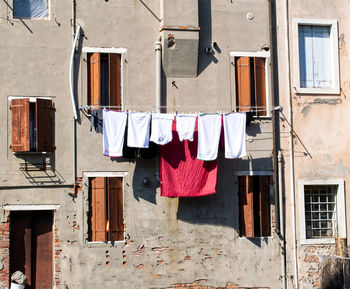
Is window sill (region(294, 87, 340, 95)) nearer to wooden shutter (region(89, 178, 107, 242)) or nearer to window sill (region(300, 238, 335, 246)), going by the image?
window sill (region(300, 238, 335, 246))

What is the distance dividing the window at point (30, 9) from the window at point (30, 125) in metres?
2.15

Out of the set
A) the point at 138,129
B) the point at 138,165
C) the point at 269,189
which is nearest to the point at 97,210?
the point at 138,165

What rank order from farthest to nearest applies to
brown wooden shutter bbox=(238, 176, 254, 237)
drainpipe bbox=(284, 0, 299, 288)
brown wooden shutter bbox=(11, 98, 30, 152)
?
drainpipe bbox=(284, 0, 299, 288), brown wooden shutter bbox=(238, 176, 254, 237), brown wooden shutter bbox=(11, 98, 30, 152)

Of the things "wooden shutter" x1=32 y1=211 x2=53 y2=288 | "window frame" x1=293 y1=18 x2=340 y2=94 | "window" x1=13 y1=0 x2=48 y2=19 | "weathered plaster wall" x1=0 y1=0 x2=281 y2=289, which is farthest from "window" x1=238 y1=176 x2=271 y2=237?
"window" x1=13 y1=0 x2=48 y2=19

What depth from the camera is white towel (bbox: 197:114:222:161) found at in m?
14.9

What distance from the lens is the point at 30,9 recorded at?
15.3 m

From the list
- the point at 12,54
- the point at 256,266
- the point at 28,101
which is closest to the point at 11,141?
the point at 28,101

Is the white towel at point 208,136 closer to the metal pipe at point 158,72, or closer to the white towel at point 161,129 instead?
the white towel at point 161,129

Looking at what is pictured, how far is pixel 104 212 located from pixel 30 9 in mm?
5362

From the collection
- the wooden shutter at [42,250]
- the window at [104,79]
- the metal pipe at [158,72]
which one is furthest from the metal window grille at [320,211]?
the wooden shutter at [42,250]

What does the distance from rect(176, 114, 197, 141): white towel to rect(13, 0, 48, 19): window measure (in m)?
4.25

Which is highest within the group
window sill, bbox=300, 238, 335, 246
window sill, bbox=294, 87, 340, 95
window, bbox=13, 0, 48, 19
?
window, bbox=13, 0, 48, 19

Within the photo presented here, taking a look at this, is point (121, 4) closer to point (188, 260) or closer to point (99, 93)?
point (99, 93)

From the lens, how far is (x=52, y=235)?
15.1 meters
